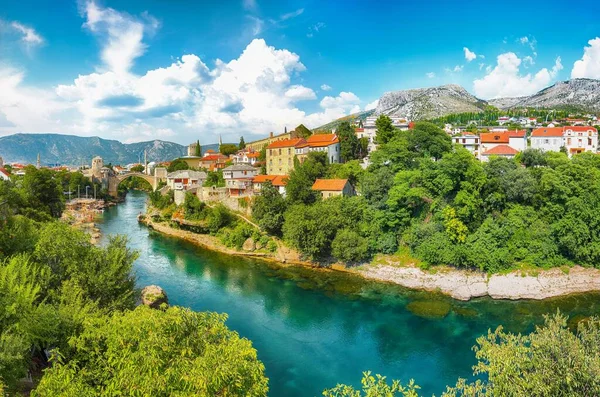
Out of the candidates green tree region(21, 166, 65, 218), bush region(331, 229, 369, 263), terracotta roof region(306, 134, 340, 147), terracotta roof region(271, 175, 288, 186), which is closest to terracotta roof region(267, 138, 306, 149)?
terracotta roof region(306, 134, 340, 147)

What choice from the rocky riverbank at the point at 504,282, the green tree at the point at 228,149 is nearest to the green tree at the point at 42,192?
the rocky riverbank at the point at 504,282

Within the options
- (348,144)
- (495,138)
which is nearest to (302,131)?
(348,144)

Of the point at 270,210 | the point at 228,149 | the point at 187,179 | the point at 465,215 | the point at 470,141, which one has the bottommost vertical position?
the point at 465,215

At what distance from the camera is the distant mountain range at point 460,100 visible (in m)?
101

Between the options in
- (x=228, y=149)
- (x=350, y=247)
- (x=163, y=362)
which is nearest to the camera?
(x=163, y=362)

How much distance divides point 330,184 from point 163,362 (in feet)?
85.8

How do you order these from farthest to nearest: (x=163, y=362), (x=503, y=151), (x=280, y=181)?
(x=280, y=181)
(x=503, y=151)
(x=163, y=362)

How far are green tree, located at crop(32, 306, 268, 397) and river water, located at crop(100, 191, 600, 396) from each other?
20.4 feet

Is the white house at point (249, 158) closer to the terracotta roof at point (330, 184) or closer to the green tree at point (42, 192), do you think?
the terracotta roof at point (330, 184)

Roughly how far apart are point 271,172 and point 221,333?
3444 centimetres

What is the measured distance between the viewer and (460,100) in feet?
368

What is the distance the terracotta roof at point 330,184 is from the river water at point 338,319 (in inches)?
A: 326

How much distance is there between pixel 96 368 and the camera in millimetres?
9086

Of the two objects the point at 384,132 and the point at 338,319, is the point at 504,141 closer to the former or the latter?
the point at 384,132
